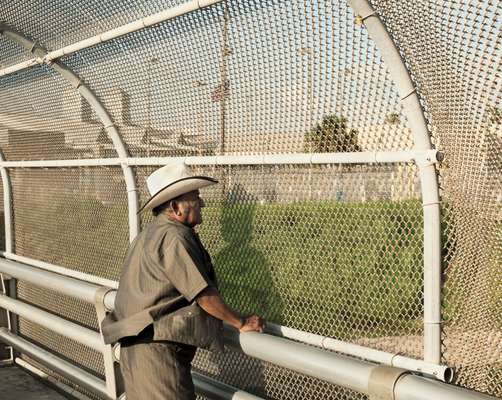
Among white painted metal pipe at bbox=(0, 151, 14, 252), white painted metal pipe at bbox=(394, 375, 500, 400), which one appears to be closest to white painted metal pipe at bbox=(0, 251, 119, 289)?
white painted metal pipe at bbox=(0, 151, 14, 252)

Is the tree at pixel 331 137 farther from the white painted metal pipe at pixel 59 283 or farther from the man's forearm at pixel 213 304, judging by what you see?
the white painted metal pipe at pixel 59 283

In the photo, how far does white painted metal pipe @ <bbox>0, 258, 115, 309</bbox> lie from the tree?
5.23 feet

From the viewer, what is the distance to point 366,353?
9.36ft

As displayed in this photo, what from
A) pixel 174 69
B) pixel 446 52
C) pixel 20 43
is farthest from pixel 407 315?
pixel 20 43

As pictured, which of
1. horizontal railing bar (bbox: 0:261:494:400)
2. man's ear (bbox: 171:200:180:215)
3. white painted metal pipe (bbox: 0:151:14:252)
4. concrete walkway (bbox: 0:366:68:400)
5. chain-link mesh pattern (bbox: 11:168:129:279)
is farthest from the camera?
white painted metal pipe (bbox: 0:151:14:252)

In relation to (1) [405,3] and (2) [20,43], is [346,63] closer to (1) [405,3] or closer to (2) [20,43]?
(1) [405,3]

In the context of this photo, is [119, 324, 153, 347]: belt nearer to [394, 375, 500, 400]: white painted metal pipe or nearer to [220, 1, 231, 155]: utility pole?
[220, 1, 231, 155]: utility pole

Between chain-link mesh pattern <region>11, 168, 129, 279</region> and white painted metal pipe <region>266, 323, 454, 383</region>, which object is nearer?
white painted metal pipe <region>266, 323, 454, 383</region>

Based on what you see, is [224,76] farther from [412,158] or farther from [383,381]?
[383,381]

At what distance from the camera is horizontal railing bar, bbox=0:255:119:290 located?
4679mm

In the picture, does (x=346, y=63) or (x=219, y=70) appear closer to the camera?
(x=346, y=63)

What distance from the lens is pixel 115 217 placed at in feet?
15.8

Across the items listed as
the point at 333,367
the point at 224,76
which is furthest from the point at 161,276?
the point at 224,76

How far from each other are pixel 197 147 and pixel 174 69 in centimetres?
42
